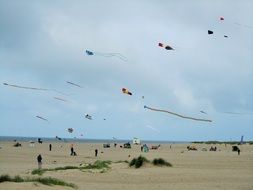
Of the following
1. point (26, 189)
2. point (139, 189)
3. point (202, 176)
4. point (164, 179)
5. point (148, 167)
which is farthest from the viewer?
point (148, 167)

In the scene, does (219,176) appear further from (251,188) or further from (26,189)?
(26,189)

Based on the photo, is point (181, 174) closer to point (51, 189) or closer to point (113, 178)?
point (113, 178)

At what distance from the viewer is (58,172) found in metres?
25.6

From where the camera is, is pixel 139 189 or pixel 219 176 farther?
pixel 219 176

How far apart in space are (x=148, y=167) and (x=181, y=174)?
3976mm

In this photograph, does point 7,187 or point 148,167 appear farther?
point 148,167

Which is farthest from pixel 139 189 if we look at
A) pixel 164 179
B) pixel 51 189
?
pixel 51 189

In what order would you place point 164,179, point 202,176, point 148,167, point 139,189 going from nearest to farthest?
point 139,189, point 164,179, point 202,176, point 148,167

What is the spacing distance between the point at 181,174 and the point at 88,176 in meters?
5.35

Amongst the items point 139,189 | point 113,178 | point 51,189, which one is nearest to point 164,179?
point 113,178

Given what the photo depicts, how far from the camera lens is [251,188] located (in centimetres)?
2006

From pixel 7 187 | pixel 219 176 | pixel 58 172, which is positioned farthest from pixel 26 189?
pixel 219 176

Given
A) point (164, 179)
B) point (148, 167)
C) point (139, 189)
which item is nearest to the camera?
point (139, 189)

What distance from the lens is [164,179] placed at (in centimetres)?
2294
